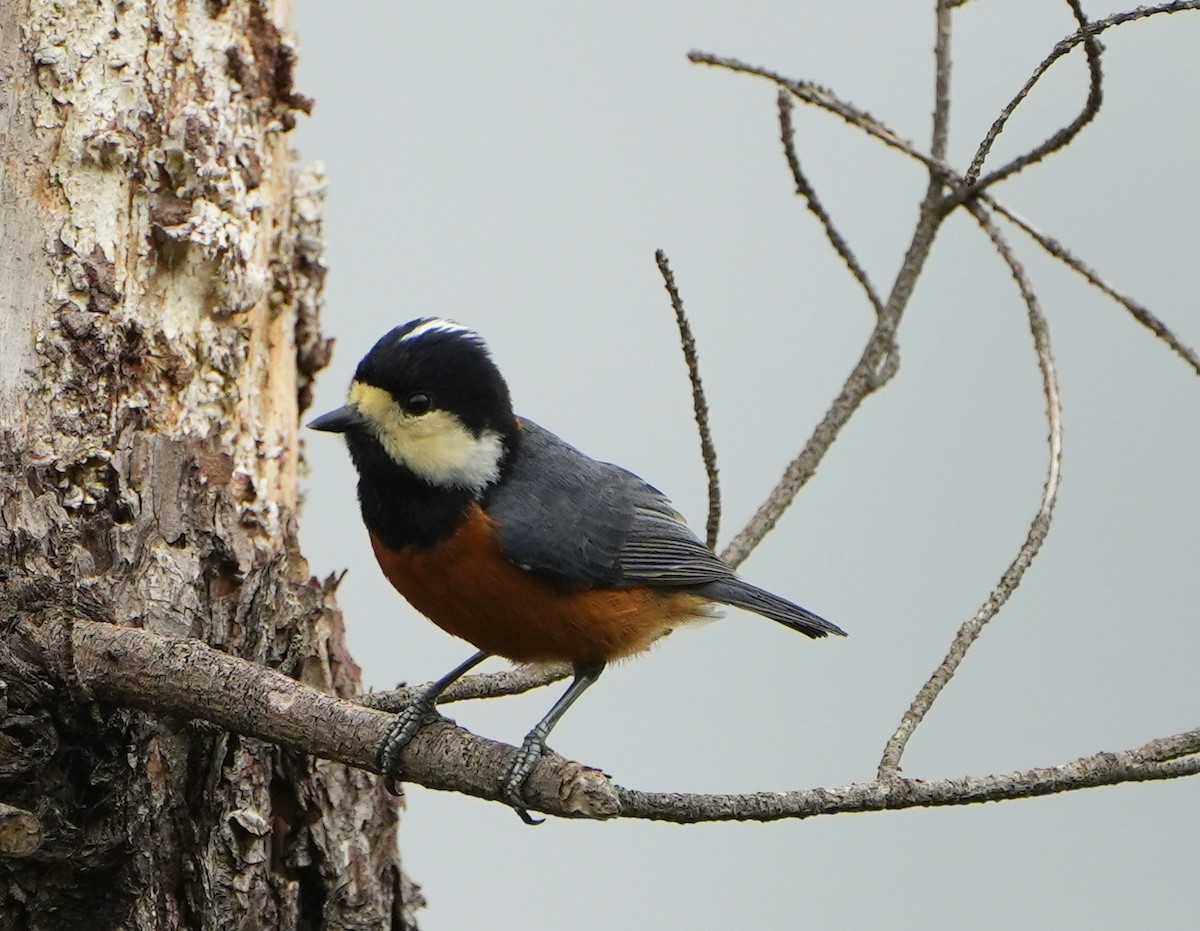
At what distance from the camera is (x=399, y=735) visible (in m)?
2.46

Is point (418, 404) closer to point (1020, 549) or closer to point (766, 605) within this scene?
point (766, 605)

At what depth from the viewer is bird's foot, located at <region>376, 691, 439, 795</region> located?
240 cm

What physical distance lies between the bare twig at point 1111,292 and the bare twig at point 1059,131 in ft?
0.37

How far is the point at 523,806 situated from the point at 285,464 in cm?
126

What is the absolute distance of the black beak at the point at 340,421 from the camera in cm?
291

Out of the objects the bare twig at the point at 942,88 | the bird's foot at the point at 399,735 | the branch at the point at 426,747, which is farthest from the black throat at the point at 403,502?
the bare twig at the point at 942,88

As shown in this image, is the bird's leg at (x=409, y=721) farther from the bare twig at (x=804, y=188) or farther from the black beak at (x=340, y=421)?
the bare twig at (x=804, y=188)

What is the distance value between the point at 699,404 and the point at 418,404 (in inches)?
22.6

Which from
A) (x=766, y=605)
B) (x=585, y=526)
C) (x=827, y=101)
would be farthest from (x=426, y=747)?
(x=827, y=101)

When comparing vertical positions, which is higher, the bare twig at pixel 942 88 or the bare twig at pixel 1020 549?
the bare twig at pixel 942 88

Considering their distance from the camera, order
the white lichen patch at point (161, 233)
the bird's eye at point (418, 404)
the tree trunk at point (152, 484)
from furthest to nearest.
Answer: the bird's eye at point (418, 404)
the white lichen patch at point (161, 233)
the tree trunk at point (152, 484)

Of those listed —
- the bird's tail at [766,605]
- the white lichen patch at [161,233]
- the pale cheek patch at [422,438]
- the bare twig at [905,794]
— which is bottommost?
the bare twig at [905,794]

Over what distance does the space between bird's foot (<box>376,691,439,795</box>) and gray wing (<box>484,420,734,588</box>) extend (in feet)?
1.20

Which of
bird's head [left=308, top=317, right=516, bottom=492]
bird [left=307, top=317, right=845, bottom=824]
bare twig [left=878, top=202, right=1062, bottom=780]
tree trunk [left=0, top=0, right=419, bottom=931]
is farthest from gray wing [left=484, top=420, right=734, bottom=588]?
bare twig [left=878, top=202, right=1062, bottom=780]
